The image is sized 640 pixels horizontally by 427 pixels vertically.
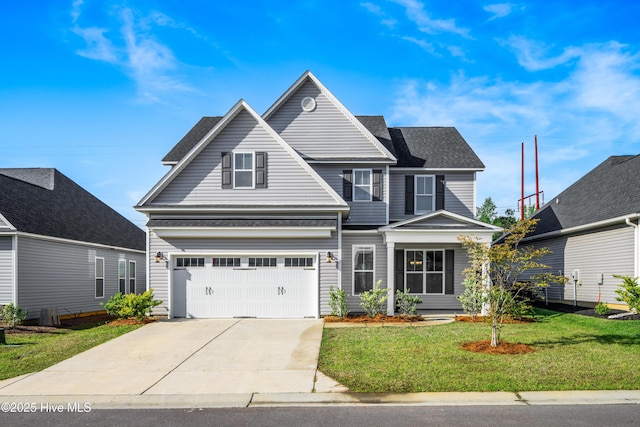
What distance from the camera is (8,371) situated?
1094cm

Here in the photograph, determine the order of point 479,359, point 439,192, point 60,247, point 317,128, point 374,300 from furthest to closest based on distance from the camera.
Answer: point 439,192, point 317,128, point 60,247, point 374,300, point 479,359

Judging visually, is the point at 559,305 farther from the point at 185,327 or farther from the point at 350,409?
the point at 350,409

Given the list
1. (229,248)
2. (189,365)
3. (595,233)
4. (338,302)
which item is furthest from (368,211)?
(189,365)

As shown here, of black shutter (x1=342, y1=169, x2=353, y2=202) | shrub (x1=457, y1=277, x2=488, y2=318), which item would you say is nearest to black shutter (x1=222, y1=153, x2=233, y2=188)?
black shutter (x1=342, y1=169, x2=353, y2=202)

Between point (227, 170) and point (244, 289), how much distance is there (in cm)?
443

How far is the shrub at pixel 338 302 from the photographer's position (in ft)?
58.5

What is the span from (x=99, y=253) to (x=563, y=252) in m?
22.2

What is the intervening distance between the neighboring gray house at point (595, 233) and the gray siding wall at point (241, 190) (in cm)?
1124

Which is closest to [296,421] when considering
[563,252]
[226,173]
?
[226,173]

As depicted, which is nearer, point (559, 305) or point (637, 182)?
point (637, 182)

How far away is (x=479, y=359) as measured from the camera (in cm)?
1105

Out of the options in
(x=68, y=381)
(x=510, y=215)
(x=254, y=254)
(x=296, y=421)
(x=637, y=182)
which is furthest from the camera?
(x=510, y=215)

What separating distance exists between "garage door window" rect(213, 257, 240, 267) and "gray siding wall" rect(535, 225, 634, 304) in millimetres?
13862

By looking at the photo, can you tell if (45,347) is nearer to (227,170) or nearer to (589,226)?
(227,170)
